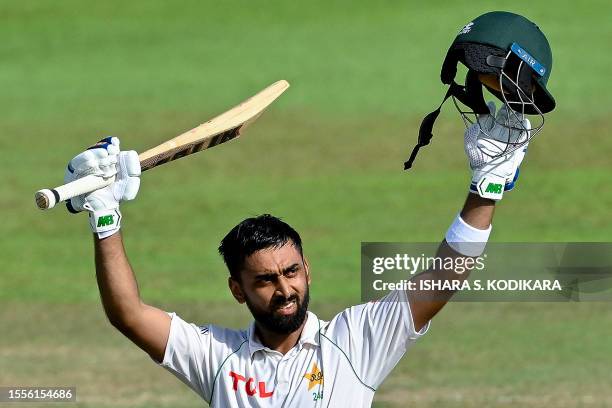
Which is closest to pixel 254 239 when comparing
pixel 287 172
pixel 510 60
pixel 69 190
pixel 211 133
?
pixel 69 190

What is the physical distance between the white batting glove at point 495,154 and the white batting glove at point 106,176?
4.55 feet

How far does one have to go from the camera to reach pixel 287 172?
2186 cm

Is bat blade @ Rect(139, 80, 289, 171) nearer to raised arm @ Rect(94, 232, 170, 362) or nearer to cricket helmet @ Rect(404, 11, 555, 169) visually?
raised arm @ Rect(94, 232, 170, 362)

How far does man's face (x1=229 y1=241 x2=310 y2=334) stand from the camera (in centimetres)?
596

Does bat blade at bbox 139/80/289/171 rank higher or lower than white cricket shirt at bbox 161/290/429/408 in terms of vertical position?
higher

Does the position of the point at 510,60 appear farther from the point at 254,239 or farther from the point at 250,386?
the point at 250,386

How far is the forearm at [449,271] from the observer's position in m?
5.85

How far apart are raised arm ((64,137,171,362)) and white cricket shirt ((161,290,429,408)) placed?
9.7 inches

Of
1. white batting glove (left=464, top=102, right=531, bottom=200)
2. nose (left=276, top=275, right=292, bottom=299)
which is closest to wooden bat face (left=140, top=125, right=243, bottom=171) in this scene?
nose (left=276, top=275, right=292, bottom=299)

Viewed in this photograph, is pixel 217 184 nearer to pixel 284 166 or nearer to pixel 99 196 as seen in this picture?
pixel 284 166

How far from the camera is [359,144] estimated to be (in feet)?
75.0

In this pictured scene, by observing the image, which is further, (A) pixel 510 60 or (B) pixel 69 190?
(A) pixel 510 60

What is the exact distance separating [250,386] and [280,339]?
0.23m

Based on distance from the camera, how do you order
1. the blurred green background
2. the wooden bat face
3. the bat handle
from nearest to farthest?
the bat handle, the wooden bat face, the blurred green background
